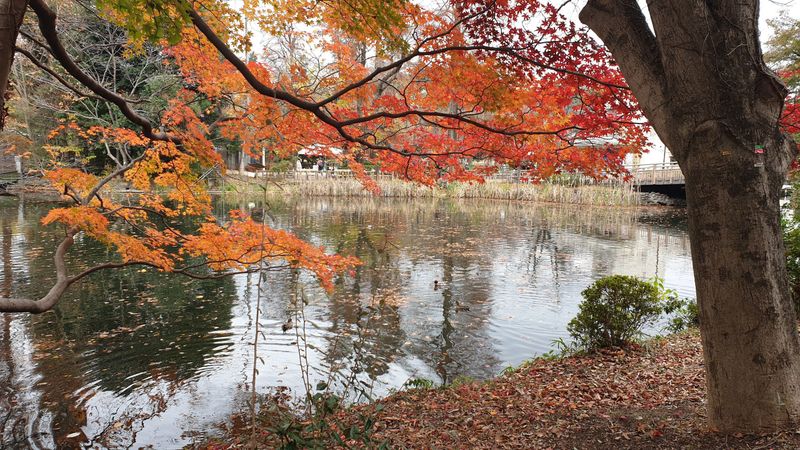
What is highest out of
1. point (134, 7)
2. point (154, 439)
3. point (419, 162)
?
point (134, 7)

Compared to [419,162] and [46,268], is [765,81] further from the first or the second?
[46,268]

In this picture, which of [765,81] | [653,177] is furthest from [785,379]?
[653,177]

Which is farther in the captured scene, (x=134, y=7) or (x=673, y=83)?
(x=134, y=7)

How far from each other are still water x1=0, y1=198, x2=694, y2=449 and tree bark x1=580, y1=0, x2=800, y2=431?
225 centimetres

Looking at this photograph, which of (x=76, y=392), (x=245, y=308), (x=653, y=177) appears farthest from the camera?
(x=653, y=177)

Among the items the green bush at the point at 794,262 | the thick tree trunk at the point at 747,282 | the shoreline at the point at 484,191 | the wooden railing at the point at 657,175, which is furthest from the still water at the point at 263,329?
the wooden railing at the point at 657,175

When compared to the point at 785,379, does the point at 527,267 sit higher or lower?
lower

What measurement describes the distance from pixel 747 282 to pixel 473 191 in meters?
29.8

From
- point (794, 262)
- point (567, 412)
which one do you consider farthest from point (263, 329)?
point (794, 262)

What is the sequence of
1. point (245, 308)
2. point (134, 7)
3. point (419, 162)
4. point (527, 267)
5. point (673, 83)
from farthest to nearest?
1. point (527, 267)
2. point (419, 162)
3. point (245, 308)
4. point (134, 7)
5. point (673, 83)

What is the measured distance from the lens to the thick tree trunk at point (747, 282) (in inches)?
107

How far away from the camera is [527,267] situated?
12.9 metres

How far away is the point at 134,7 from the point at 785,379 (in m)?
5.62

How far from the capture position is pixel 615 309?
577 centimetres
